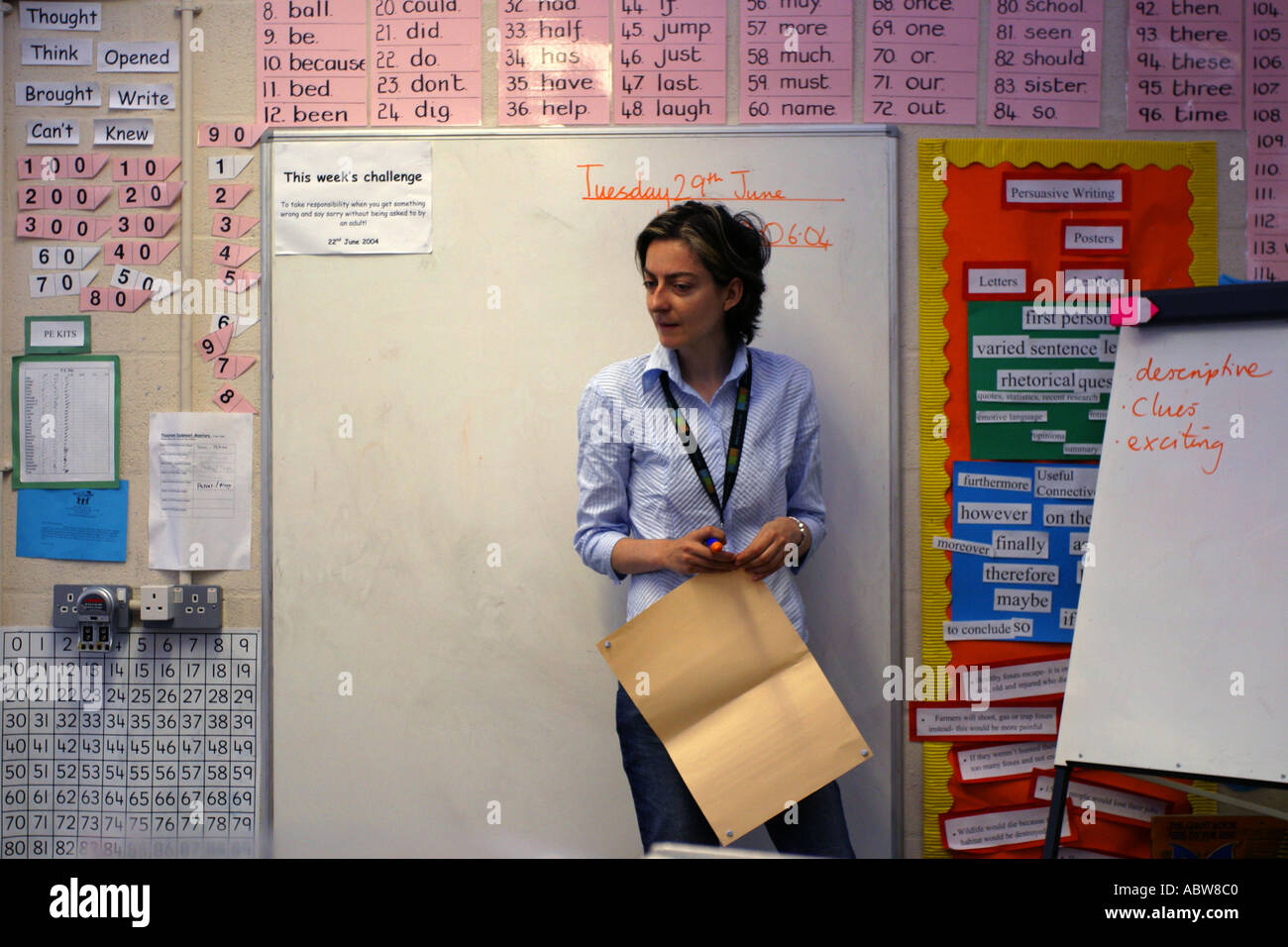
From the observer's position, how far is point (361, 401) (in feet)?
6.46

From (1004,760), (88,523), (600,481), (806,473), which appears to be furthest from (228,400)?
(1004,760)

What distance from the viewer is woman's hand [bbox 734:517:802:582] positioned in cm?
152

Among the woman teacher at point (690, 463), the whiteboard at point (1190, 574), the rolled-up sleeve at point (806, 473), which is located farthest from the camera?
the rolled-up sleeve at point (806, 473)

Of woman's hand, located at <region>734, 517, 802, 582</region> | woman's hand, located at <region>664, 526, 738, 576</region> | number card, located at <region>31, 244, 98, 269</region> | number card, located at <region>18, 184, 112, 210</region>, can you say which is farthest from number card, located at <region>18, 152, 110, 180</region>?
woman's hand, located at <region>734, 517, 802, 582</region>

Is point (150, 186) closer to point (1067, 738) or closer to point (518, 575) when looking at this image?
point (518, 575)

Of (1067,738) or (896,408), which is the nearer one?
(1067,738)

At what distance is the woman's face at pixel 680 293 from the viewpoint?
1.60 m

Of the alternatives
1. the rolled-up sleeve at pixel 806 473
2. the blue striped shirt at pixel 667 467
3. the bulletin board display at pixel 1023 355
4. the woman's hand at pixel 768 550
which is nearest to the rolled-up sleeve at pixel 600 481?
the blue striped shirt at pixel 667 467

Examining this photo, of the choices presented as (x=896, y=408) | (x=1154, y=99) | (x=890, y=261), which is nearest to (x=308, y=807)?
(x=896, y=408)

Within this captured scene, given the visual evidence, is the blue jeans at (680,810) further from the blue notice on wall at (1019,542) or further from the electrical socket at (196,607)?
the electrical socket at (196,607)

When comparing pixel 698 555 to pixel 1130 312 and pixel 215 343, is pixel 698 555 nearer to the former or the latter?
pixel 1130 312
